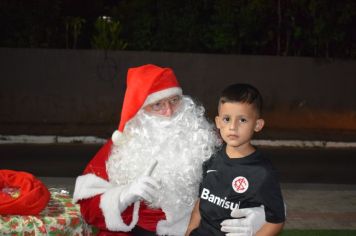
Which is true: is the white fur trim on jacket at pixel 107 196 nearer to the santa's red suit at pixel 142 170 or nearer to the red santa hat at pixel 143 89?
the santa's red suit at pixel 142 170

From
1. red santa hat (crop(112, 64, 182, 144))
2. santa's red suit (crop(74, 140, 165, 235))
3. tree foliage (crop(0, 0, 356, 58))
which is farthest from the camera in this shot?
tree foliage (crop(0, 0, 356, 58))

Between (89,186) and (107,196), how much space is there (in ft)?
0.45

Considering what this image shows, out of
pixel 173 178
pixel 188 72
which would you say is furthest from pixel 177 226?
pixel 188 72

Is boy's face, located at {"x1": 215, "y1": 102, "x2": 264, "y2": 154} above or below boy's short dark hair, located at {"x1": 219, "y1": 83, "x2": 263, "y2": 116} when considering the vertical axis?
below

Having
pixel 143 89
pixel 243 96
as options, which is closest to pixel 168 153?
pixel 143 89

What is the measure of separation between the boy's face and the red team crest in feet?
0.47

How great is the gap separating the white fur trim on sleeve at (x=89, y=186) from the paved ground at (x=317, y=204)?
3595 millimetres

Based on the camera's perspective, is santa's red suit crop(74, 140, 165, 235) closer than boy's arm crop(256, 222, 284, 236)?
No

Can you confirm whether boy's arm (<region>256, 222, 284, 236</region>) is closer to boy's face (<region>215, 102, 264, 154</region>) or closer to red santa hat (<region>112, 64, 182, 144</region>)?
boy's face (<region>215, 102, 264, 154</region>)

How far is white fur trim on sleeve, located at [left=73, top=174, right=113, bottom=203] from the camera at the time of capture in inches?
114

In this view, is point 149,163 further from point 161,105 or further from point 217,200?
point 217,200

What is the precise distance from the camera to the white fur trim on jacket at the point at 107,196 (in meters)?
2.79

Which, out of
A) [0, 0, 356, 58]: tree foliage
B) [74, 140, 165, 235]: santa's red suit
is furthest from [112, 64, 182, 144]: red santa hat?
[0, 0, 356, 58]: tree foliage

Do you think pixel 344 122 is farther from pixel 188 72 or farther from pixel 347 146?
pixel 188 72
